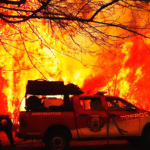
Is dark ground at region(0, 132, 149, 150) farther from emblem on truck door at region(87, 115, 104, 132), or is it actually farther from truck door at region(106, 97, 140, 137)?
emblem on truck door at region(87, 115, 104, 132)

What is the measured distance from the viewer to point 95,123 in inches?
370

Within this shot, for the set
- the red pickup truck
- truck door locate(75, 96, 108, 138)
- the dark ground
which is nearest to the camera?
the red pickup truck

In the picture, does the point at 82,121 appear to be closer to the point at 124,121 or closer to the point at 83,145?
the point at 124,121

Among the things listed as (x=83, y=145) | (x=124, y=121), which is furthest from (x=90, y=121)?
(x=83, y=145)

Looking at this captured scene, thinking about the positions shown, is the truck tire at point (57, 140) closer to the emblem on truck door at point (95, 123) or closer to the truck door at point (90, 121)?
the truck door at point (90, 121)

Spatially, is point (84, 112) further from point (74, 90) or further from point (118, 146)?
point (118, 146)

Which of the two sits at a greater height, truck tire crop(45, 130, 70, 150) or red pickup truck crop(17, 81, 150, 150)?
red pickup truck crop(17, 81, 150, 150)

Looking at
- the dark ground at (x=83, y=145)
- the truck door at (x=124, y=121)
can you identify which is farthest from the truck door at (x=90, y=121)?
the dark ground at (x=83, y=145)

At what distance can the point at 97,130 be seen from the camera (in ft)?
30.6

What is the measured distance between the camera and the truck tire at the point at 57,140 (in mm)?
9219

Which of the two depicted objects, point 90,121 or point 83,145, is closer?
point 90,121

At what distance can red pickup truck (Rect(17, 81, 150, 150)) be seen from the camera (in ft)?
30.1

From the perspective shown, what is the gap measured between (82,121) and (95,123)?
1.22ft

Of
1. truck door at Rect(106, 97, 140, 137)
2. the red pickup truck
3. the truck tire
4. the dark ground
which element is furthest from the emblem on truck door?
the dark ground
